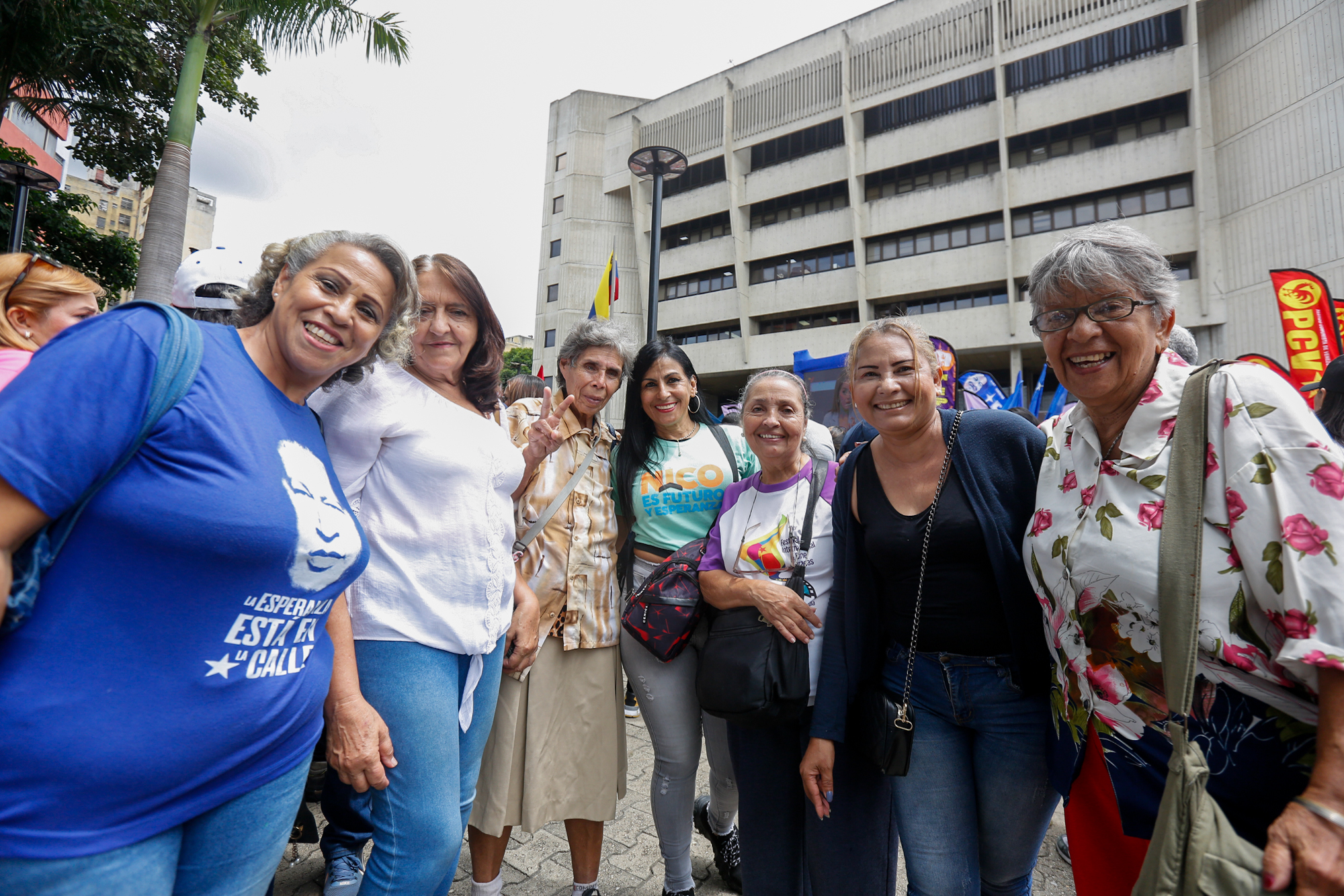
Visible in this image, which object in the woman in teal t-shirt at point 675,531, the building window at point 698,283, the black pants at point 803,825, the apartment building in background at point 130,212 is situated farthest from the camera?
the apartment building in background at point 130,212

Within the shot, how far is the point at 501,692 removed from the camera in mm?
2561

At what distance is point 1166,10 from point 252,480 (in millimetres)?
28534

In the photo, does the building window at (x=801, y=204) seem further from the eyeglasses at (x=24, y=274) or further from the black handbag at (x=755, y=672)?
the eyeglasses at (x=24, y=274)

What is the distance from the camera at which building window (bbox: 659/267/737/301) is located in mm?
29875

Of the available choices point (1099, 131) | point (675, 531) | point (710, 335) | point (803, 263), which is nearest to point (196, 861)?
point (675, 531)

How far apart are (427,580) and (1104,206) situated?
26.3m

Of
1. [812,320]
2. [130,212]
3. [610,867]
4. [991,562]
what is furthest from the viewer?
[130,212]

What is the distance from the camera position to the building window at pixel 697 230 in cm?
3033

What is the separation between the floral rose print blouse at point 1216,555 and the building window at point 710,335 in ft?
93.0

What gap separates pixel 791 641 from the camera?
2252 millimetres

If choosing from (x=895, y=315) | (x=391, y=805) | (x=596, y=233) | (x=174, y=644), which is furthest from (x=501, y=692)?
(x=596, y=233)

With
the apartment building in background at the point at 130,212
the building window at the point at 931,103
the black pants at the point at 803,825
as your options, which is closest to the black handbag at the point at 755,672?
the black pants at the point at 803,825

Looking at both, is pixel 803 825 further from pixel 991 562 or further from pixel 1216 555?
pixel 1216 555

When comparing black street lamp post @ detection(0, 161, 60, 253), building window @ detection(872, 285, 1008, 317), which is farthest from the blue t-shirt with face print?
building window @ detection(872, 285, 1008, 317)
